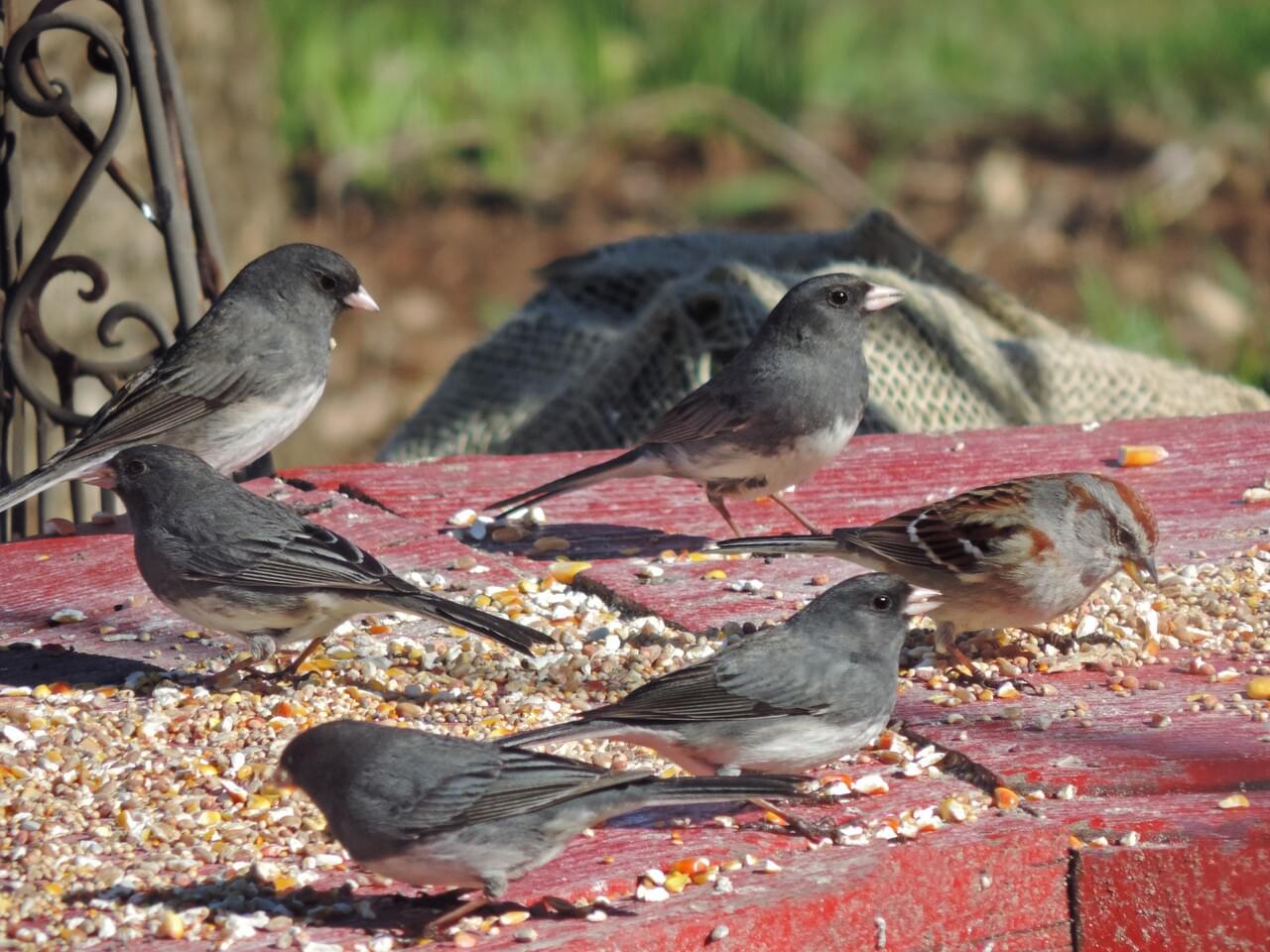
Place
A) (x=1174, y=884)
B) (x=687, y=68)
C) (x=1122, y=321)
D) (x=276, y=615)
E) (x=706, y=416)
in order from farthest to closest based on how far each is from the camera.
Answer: (x=687, y=68) < (x=1122, y=321) < (x=706, y=416) < (x=276, y=615) < (x=1174, y=884)

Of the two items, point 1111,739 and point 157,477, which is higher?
point 157,477

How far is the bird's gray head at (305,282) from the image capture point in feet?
15.6

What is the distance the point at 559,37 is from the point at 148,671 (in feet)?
23.8

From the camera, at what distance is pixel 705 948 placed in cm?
262

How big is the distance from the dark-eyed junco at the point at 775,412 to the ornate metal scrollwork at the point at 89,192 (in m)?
1.25

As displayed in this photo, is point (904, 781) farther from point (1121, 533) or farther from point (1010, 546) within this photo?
point (1121, 533)

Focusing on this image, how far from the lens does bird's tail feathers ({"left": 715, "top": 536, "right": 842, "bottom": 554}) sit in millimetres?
3871

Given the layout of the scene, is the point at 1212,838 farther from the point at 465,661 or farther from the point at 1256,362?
the point at 1256,362

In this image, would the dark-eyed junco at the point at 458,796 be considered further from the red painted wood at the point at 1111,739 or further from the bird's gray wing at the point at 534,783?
the red painted wood at the point at 1111,739

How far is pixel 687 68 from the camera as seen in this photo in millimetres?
10008

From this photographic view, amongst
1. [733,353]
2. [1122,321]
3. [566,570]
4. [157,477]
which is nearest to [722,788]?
[566,570]

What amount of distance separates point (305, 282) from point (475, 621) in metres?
1.70

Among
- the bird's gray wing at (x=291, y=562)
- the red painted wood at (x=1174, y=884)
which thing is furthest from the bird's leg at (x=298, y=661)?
the red painted wood at (x=1174, y=884)

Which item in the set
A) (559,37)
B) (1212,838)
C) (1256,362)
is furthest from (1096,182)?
(1212,838)
